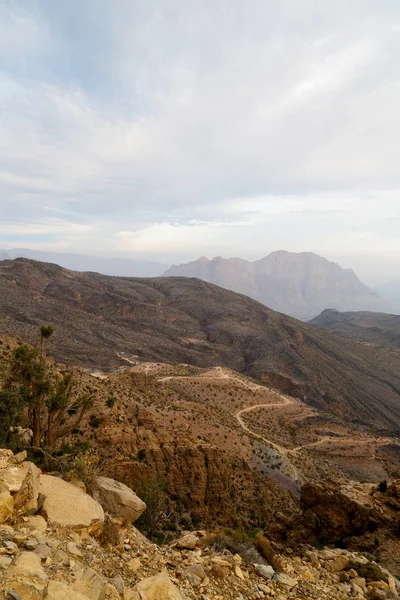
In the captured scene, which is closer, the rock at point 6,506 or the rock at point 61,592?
the rock at point 61,592

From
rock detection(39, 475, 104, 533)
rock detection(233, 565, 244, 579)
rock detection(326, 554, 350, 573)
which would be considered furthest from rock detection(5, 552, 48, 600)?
rock detection(326, 554, 350, 573)

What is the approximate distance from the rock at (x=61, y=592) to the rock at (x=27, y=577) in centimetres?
9

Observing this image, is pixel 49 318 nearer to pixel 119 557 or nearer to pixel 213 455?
pixel 213 455

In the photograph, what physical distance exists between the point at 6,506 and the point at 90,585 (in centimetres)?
235

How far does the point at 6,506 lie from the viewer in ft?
20.6

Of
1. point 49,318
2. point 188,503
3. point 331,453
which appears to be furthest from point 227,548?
point 49,318

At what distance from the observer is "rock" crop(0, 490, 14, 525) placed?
6.19 m

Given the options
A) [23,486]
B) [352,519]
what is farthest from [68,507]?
[352,519]

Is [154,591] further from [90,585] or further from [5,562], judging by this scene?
[5,562]

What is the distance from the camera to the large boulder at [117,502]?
381 inches

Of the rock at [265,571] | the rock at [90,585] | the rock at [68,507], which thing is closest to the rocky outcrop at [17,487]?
the rock at [68,507]

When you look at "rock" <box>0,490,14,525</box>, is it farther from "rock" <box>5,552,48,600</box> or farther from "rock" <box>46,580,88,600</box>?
"rock" <box>46,580,88,600</box>

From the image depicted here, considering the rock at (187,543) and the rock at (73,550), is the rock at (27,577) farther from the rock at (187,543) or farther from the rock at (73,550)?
the rock at (187,543)

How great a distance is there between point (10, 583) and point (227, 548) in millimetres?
6894
